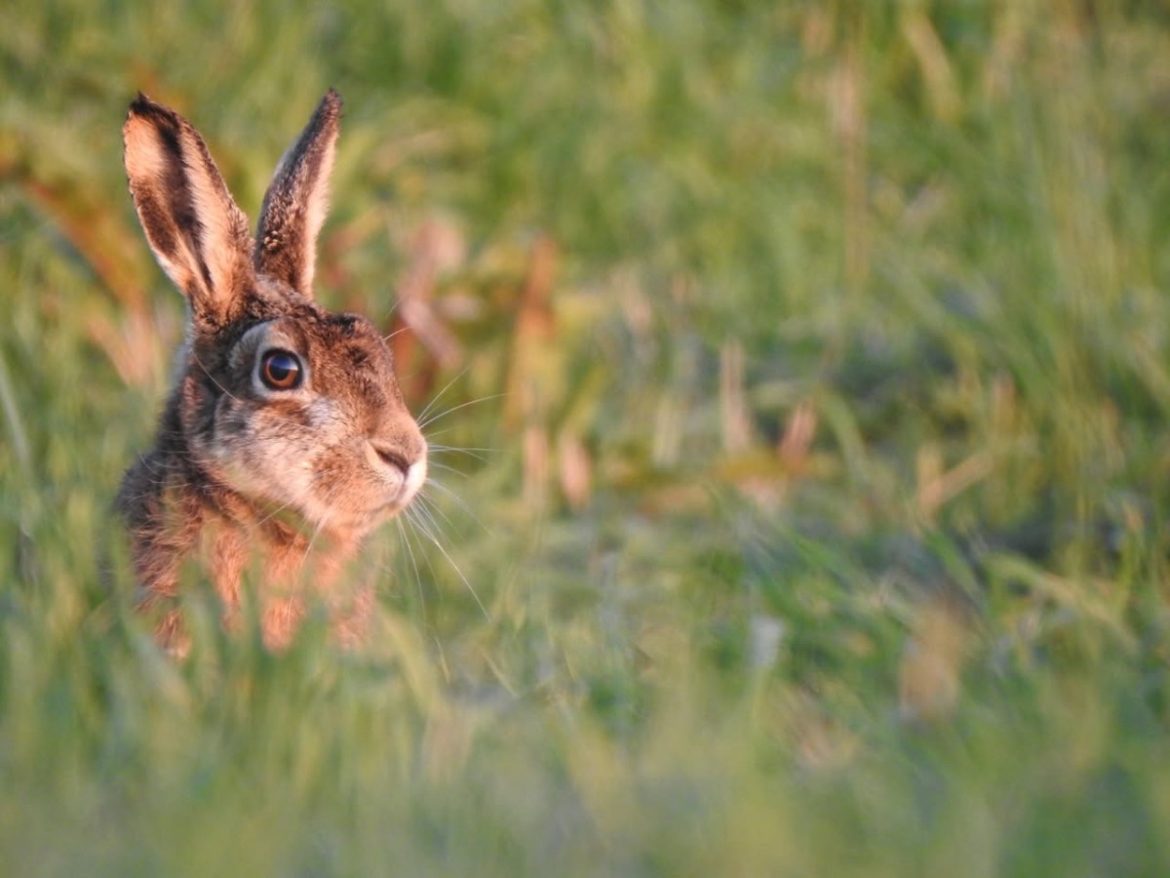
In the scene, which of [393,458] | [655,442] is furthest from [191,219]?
[655,442]

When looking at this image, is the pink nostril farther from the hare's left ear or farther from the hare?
the hare's left ear

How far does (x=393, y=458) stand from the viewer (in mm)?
3682

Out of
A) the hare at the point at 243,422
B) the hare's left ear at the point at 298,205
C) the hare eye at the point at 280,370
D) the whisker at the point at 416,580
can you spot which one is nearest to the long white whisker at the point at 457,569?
the whisker at the point at 416,580

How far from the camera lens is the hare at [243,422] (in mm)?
3639

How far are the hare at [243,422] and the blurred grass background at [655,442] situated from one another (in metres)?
0.15

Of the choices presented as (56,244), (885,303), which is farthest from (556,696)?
(885,303)

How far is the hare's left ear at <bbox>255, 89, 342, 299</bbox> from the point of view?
4.13 meters

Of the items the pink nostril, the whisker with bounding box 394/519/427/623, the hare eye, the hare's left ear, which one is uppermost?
the hare's left ear

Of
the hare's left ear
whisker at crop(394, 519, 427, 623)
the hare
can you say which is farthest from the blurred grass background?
the hare's left ear

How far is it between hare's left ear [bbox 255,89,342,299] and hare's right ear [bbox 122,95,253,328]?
0.67 feet

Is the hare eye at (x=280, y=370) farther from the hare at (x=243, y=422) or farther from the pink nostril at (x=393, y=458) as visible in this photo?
the pink nostril at (x=393, y=458)

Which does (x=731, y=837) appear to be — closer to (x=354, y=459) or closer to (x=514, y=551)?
(x=354, y=459)

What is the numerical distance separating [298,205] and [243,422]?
0.66 m

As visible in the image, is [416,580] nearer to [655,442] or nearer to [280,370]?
[280,370]
